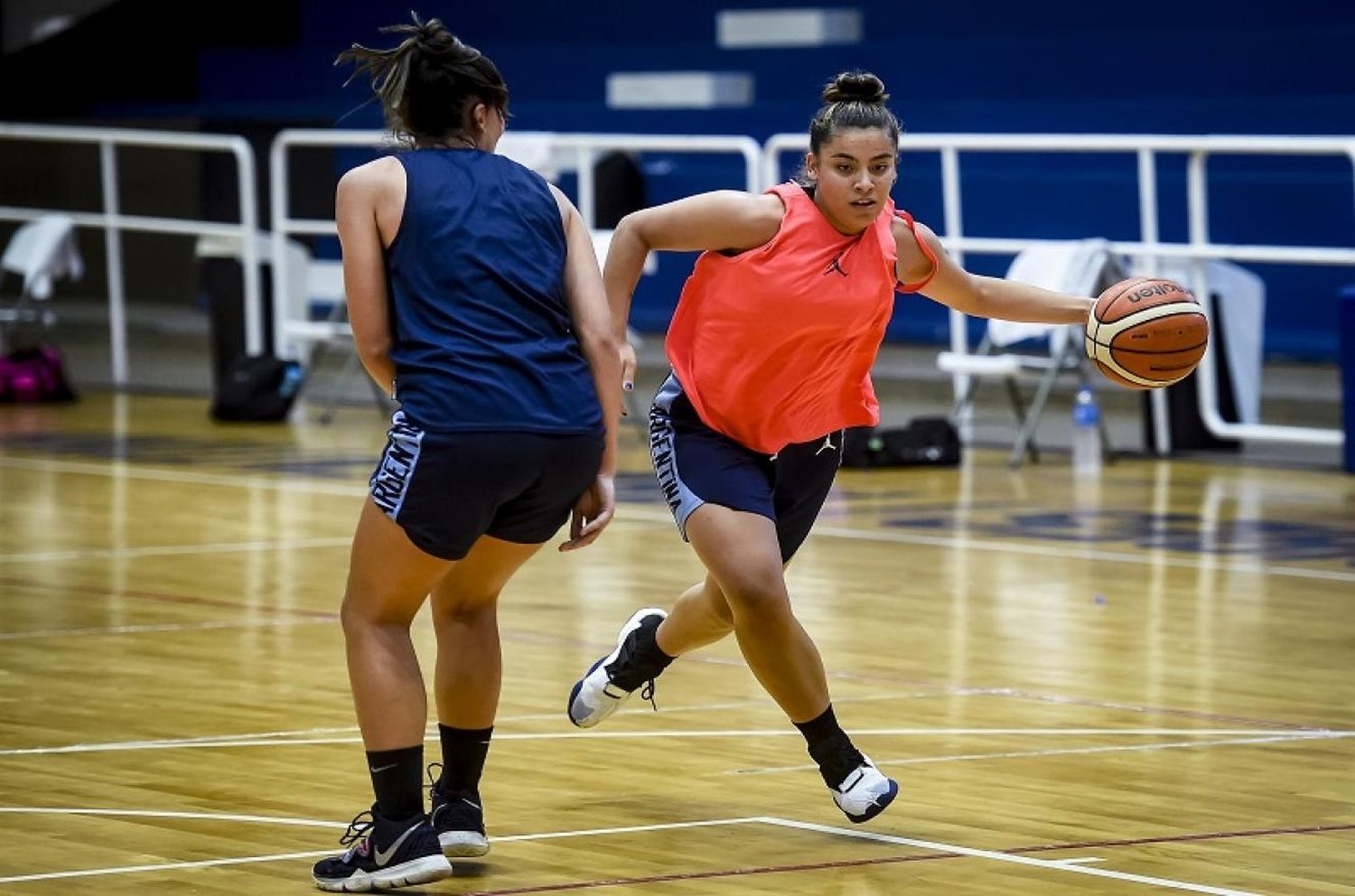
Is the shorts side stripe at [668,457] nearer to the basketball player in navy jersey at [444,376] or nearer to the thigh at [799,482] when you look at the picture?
the thigh at [799,482]

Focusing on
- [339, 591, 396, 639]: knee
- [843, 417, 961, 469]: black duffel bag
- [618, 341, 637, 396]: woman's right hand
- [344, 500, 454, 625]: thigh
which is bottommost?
[843, 417, 961, 469]: black duffel bag

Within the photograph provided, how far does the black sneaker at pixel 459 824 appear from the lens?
5.05m

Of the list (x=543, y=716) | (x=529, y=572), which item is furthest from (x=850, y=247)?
(x=529, y=572)

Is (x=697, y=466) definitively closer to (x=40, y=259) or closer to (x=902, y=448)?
(x=902, y=448)

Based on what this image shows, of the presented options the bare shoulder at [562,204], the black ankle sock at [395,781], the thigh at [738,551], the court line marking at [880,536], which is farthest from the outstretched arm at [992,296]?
the court line marking at [880,536]

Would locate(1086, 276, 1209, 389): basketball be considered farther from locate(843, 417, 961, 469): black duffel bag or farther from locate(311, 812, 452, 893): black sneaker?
locate(843, 417, 961, 469): black duffel bag

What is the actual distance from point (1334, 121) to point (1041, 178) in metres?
2.20

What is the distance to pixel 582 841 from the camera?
5285mm

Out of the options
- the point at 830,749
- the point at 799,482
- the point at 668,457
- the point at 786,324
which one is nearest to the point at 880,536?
the point at 799,482

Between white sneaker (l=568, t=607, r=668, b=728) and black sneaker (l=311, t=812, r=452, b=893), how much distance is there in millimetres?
1346

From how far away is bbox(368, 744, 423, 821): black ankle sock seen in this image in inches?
192

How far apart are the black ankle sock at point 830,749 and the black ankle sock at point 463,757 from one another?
0.74 meters

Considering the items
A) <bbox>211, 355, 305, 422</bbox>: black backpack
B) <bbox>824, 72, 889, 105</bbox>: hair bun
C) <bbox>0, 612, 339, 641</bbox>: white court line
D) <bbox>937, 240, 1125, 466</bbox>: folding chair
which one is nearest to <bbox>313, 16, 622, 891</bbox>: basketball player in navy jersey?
<bbox>824, 72, 889, 105</bbox>: hair bun

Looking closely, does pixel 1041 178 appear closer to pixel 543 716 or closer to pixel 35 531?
pixel 35 531
